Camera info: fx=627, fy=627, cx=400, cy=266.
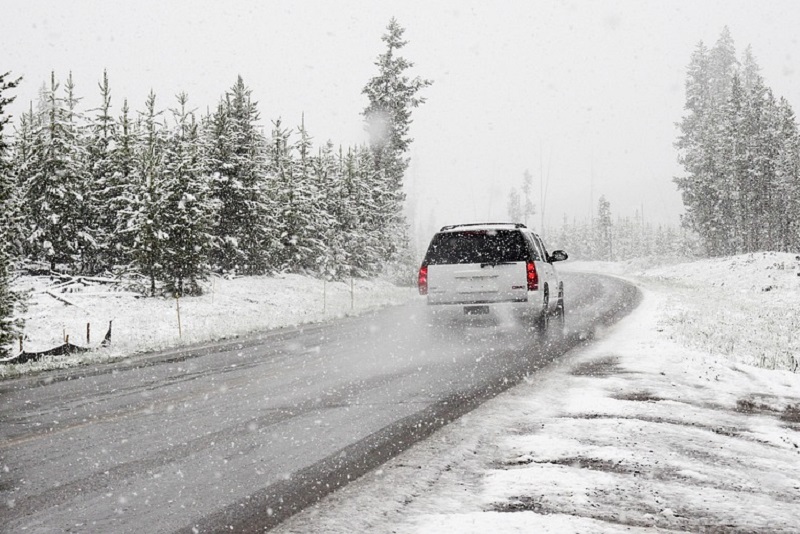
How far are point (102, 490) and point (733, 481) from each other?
13.8 feet

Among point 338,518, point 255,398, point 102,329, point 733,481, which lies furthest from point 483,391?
point 102,329

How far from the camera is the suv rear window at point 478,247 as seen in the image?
12070 millimetres

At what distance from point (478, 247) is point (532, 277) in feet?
3.88

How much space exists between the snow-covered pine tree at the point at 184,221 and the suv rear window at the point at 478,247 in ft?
41.7

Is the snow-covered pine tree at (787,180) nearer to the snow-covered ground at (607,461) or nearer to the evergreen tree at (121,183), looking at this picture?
the evergreen tree at (121,183)

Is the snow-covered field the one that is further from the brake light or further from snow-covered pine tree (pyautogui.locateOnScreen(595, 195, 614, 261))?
snow-covered pine tree (pyautogui.locateOnScreen(595, 195, 614, 261))

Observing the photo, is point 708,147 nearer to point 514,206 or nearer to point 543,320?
point 543,320

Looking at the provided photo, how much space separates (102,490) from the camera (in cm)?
422

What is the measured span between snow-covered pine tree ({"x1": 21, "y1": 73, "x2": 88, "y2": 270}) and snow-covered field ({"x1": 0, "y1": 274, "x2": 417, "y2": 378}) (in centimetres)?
200

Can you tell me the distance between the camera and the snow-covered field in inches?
538

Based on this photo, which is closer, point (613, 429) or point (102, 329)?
point (613, 429)

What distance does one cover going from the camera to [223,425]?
5.89 m

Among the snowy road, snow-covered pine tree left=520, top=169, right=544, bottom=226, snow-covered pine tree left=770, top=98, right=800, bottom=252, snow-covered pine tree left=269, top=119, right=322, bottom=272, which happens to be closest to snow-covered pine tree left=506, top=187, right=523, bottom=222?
snow-covered pine tree left=520, top=169, right=544, bottom=226

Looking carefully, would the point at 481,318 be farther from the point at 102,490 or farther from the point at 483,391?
the point at 102,490
